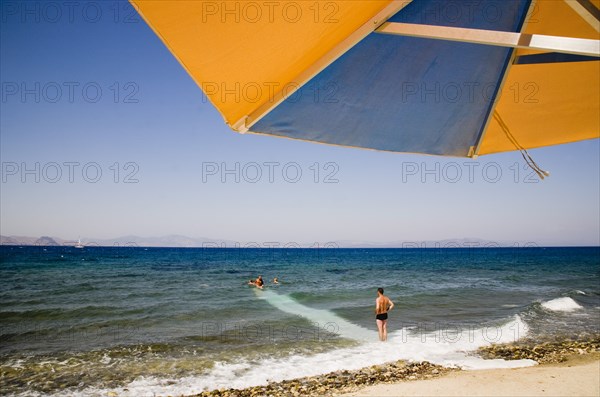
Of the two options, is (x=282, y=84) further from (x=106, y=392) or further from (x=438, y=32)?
(x=106, y=392)

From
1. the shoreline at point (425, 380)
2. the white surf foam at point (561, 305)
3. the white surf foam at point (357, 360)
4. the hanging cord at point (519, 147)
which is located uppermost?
the hanging cord at point (519, 147)

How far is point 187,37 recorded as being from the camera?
175 centimetres

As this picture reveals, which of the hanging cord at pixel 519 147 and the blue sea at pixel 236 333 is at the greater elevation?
the hanging cord at pixel 519 147

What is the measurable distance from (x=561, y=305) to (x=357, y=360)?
555 inches

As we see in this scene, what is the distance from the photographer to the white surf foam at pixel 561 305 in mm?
16344

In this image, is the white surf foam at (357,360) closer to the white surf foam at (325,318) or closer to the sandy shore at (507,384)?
the white surf foam at (325,318)

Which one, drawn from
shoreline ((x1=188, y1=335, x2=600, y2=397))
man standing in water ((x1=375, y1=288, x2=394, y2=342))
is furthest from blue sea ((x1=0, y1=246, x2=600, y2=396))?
shoreline ((x1=188, y1=335, x2=600, y2=397))

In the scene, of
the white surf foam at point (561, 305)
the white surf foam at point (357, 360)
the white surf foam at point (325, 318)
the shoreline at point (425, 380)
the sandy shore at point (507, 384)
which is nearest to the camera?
the sandy shore at point (507, 384)

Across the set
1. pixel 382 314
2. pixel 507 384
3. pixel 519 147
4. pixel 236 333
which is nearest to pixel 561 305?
pixel 382 314

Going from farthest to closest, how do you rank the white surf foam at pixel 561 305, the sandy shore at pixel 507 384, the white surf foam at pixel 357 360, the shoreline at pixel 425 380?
the white surf foam at pixel 561 305 < the white surf foam at pixel 357 360 < the shoreline at pixel 425 380 < the sandy shore at pixel 507 384

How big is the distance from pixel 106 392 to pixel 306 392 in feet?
13.7

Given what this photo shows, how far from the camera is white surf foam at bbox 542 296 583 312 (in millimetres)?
16344

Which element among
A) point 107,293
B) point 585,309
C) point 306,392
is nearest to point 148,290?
point 107,293

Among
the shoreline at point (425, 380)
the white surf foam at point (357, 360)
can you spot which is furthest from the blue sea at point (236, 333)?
the shoreline at point (425, 380)
